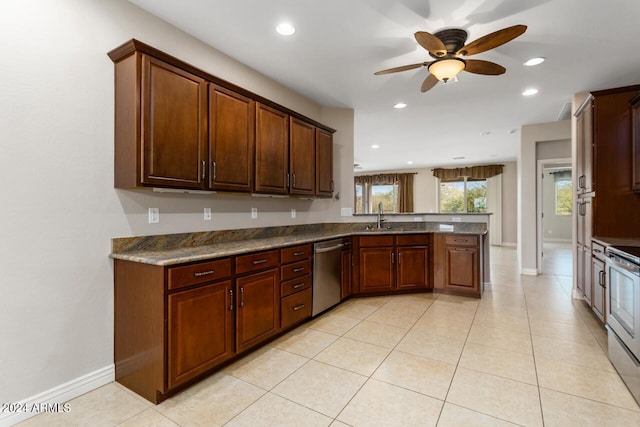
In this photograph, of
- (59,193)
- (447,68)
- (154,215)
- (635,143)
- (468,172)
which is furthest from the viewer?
(468,172)

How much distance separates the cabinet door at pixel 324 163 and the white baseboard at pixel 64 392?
8.42ft

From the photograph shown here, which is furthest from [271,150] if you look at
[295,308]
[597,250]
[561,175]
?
[561,175]

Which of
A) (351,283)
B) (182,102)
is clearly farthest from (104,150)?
(351,283)

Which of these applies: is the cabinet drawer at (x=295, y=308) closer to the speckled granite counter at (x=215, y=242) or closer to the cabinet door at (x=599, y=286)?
the speckled granite counter at (x=215, y=242)

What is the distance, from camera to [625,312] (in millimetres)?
2098

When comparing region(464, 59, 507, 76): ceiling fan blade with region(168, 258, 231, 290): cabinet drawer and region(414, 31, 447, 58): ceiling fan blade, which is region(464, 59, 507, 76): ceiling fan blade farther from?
region(168, 258, 231, 290): cabinet drawer

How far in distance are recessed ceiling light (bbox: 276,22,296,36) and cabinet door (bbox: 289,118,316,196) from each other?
874mm

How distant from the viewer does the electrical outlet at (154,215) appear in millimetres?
2314

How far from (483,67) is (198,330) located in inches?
119

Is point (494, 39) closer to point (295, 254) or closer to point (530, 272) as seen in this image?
point (295, 254)

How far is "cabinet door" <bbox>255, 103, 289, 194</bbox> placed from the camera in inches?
114

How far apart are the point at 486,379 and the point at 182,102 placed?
2.87 meters

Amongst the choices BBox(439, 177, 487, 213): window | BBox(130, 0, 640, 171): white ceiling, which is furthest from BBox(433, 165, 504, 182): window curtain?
BBox(130, 0, 640, 171): white ceiling

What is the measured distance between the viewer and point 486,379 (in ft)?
6.78
